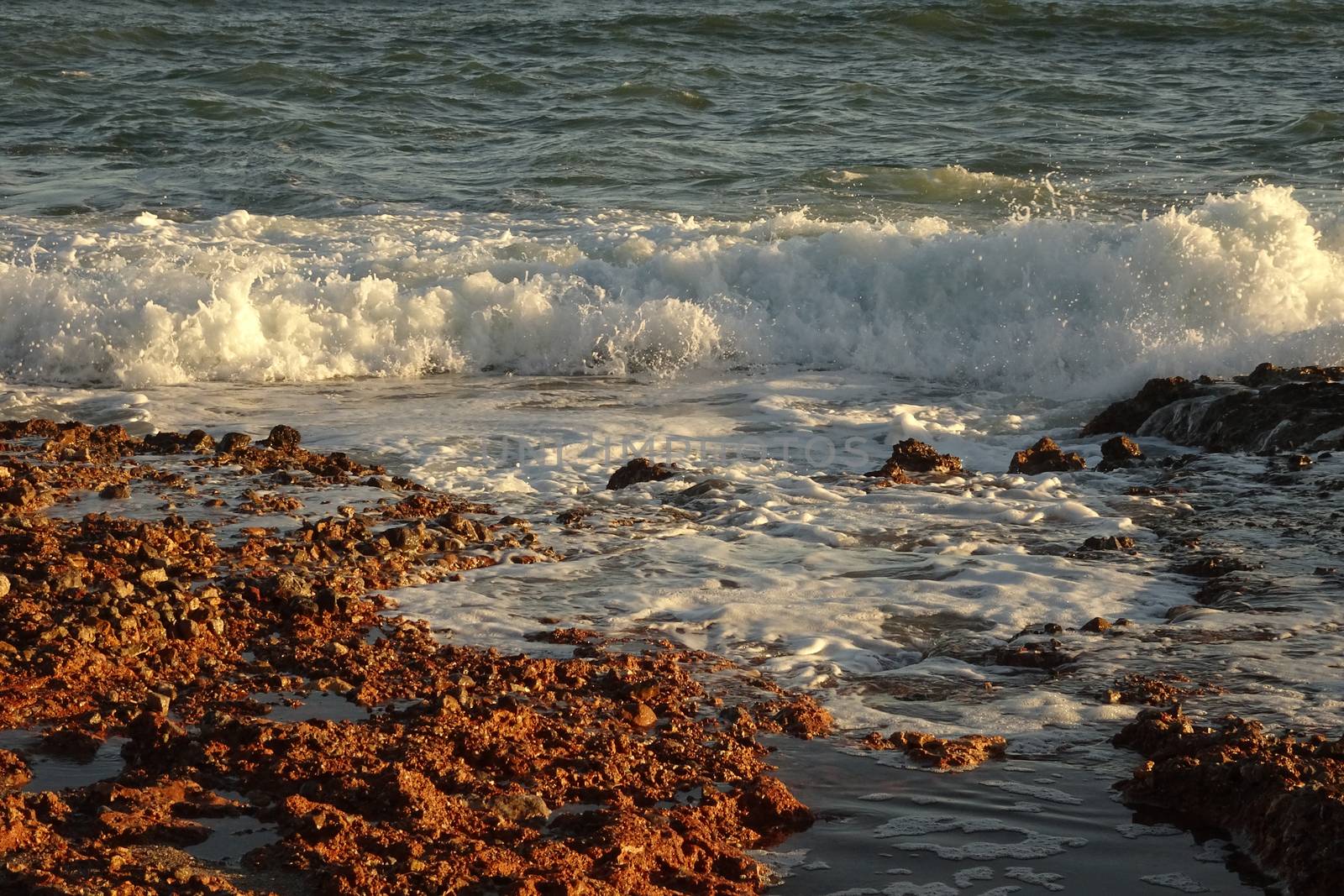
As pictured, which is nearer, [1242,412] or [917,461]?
[917,461]

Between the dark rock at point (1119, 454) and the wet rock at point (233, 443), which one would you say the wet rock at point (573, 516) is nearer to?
the wet rock at point (233, 443)

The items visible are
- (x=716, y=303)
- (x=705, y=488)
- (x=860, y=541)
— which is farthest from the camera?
(x=716, y=303)

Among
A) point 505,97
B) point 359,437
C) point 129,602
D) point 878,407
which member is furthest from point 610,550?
point 505,97

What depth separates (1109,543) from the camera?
6121mm

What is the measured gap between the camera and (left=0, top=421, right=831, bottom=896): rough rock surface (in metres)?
3.45

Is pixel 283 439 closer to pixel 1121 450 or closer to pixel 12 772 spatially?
pixel 12 772

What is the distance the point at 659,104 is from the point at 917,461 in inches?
428

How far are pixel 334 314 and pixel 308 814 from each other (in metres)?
7.32

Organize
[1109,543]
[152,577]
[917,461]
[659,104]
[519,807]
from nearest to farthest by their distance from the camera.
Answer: [519,807], [152,577], [1109,543], [917,461], [659,104]

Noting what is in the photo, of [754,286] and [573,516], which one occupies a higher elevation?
[754,286]

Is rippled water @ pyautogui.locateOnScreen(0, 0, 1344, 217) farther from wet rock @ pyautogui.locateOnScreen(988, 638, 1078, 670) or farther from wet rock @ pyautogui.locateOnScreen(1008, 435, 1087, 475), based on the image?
wet rock @ pyautogui.locateOnScreen(988, 638, 1078, 670)

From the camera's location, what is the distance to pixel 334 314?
34.4ft

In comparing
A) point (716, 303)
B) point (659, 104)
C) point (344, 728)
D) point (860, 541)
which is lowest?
point (860, 541)

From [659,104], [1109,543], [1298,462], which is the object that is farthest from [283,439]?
[659,104]
